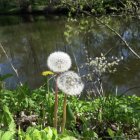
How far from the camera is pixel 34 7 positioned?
5534 centimetres

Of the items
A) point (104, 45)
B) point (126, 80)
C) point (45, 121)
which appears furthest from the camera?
point (104, 45)

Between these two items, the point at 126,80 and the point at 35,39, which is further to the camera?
the point at 35,39

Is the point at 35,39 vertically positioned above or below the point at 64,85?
below

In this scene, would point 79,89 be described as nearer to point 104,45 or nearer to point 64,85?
point 64,85

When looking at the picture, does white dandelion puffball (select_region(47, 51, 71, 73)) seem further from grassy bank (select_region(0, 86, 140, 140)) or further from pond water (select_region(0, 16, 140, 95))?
pond water (select_region(0, 16, 140, 95))

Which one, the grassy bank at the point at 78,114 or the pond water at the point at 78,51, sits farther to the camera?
the pond water at the point at 78,51

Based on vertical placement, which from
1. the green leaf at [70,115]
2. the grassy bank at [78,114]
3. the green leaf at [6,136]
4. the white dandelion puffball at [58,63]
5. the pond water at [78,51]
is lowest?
the pond water at [78,51]

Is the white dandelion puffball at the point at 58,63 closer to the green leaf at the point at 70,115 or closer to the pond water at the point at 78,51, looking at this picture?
the green leaf at the point at 70,115

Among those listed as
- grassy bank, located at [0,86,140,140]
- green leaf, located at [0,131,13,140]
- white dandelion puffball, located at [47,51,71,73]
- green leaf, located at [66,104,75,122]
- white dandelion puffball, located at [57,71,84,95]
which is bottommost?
grassy bank, located at [0,86,140,140]

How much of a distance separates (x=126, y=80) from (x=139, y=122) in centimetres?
1046

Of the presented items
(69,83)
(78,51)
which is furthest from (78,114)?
(78,51)

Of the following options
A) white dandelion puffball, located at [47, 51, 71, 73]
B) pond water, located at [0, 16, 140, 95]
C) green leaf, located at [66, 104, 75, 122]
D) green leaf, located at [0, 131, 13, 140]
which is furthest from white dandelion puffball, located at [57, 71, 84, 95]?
pond water, located at [0, 16, 140, 95]

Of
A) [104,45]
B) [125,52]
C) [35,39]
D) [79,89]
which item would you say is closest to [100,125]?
[79,89]

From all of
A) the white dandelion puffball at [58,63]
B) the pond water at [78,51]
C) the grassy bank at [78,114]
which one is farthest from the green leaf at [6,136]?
the pond water at [78,51]
